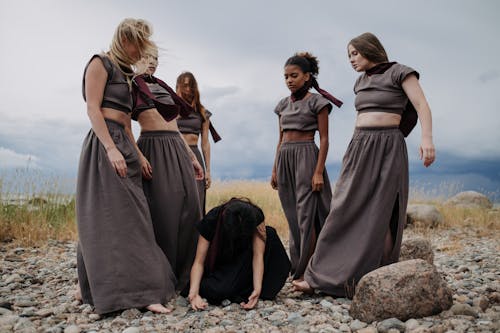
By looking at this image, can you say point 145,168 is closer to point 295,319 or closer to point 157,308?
point 157,308

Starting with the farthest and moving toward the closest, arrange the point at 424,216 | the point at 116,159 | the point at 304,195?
the point at 424,216 < the point at 304,195 < the point at 116,159

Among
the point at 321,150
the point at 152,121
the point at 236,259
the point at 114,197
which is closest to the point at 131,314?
the point at 114,197

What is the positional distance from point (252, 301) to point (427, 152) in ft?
5.92

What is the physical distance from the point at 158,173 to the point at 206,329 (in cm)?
144

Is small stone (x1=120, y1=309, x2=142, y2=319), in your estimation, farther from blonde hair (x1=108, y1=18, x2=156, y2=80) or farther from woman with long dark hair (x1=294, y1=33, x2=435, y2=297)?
blonde hair (x1=108, y1=18, x2=156, y2=80)

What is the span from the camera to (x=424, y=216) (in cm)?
1070

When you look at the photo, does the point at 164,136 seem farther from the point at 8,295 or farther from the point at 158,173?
the point at 8,295

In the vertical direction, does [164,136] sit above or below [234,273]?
above

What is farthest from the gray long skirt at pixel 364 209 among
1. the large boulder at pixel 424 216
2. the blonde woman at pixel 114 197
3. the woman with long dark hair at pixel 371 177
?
the large boulder at pixel 424 216

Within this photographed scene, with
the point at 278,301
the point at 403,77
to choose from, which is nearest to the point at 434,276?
the point at 278,301

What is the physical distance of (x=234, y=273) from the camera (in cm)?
429

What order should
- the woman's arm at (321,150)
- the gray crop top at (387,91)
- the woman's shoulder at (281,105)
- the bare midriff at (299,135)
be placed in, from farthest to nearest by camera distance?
the woman's shoulder at (281,105)
the bare midriff at (299,135)
the woman's arm at (321,150)
the gray crop top at (387,91)

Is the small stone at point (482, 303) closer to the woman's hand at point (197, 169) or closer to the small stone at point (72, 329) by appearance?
the woman's hand at point (197, 169)

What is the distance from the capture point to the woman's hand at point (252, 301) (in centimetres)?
407
